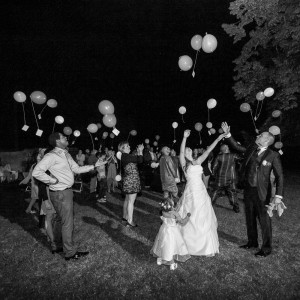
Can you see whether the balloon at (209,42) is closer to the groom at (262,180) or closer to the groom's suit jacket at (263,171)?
the groom at (262,180)

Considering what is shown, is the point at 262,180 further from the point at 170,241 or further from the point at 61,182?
the point at 61,182

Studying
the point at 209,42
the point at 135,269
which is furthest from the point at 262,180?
the point at 209,42

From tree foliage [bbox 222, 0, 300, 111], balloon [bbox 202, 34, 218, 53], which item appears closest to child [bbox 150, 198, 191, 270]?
balloon [bbox 202, 34, 218, 53]

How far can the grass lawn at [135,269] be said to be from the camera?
11.9ft

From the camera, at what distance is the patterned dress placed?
20.1 ft

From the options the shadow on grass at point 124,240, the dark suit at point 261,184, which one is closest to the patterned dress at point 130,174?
the shadow on grass at point 124,240

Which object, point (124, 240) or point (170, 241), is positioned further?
point (124, 240)

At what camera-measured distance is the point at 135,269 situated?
168 inches

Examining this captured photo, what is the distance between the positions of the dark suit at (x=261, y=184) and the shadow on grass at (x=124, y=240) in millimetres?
2141

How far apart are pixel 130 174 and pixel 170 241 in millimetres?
2415

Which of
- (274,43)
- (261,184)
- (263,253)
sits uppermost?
(274,43)

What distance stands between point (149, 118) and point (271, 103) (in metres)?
21.6

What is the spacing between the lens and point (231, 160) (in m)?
8.01

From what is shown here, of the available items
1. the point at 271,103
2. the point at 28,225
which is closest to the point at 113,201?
the point at 28,225
